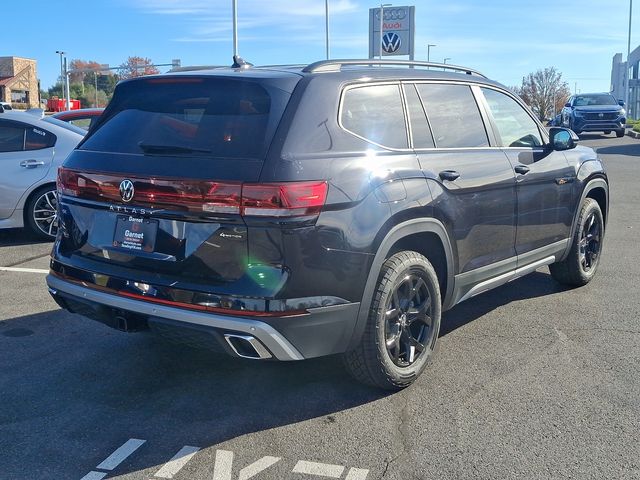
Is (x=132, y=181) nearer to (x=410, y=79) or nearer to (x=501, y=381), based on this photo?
(x=410, y=79)

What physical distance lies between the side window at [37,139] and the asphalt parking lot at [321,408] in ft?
10.8

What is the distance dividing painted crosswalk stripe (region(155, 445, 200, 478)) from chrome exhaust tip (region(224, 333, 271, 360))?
514 millimetres

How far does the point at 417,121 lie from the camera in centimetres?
430

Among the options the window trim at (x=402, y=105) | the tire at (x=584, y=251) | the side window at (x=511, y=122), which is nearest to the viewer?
the window trim at (x=402, y=105)

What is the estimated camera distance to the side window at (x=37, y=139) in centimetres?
826

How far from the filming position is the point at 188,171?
3484 mm

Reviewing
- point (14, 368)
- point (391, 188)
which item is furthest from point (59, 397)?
point (391, 188)

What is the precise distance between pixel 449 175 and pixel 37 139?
5812 mm

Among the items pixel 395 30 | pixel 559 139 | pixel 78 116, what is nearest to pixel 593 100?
pixel 395 30

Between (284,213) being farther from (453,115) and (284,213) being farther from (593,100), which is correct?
(593,100)

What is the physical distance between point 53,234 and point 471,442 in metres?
6.28

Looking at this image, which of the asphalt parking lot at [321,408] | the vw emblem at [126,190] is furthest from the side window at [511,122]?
the vw emblem at [126,190]

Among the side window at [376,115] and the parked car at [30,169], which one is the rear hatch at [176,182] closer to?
the side window at [376,115]

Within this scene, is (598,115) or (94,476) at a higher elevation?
(598,115)
